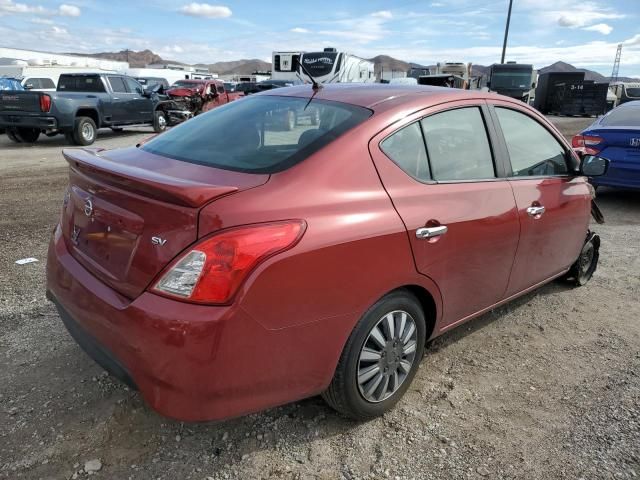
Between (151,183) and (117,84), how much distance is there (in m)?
14.3

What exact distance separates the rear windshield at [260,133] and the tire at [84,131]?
10.9m

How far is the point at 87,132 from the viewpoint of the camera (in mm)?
13078

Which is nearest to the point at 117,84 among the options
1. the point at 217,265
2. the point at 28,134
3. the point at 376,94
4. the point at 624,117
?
the point at 28,134

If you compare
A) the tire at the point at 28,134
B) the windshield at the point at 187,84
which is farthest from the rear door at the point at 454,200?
the windshield at the point at 187,84

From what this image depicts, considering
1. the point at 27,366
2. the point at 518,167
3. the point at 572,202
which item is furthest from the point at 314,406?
the point at 572,202

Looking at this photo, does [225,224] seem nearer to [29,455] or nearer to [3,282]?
[29,455]

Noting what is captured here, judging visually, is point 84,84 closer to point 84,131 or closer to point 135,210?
point 84,131

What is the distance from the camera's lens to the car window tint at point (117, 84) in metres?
14.5

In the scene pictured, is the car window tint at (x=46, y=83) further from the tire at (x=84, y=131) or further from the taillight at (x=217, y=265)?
the taillight at (x=217, y=265)

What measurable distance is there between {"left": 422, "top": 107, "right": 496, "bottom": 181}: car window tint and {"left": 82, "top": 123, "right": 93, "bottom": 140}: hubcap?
39.7ft

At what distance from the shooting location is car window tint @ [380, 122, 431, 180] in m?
2.51

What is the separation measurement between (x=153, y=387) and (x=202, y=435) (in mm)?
632

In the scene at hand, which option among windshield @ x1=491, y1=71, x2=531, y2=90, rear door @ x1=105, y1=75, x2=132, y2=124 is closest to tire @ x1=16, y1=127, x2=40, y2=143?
rear door @ x1=105, y1=75, x2=132, y2=124

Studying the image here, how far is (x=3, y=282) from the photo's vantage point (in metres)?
4.17
